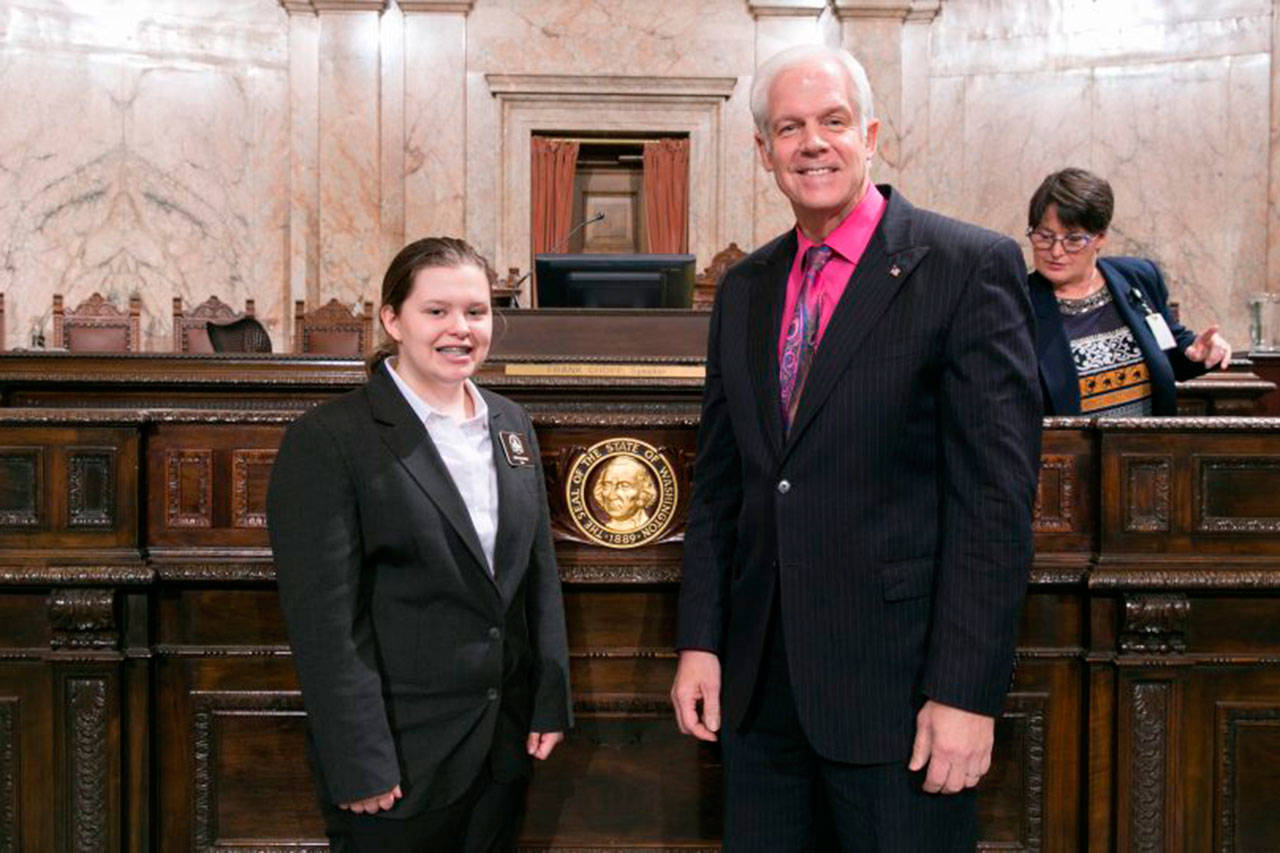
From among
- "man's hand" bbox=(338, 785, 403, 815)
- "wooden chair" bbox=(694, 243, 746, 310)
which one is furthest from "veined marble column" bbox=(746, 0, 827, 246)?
"man's hand" bbox=(338, 785, 403, 815)

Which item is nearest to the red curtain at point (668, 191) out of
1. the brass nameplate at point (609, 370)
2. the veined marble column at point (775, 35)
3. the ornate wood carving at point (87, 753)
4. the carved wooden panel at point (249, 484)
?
the veined marble column at point (775, 35)

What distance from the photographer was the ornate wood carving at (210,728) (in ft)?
7.97

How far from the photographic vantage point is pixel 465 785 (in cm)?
193

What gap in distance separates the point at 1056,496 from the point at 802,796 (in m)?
0.95

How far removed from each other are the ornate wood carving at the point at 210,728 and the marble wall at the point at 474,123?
25.6 feet

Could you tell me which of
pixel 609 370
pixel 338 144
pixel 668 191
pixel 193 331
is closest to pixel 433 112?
pixel 338 144

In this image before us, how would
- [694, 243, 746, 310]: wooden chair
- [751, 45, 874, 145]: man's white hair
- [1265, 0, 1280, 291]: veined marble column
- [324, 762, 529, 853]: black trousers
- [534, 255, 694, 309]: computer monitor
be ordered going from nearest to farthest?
1. [751, 45, 874, 145]: man's white hair
2. [324, 762, 529, 853]: black trousers
3. [534, 255, 694, 309]: computer monitor
4. [694, 243, 746, 310]: wooden chair
5. [1265, 0, 1280, 291]: veined marble column

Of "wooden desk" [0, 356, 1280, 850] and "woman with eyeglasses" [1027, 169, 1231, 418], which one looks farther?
"woman with eyeglasses" [1027, 169, 1231, 418]

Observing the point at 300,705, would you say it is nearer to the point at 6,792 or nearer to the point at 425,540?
the point at 6,792

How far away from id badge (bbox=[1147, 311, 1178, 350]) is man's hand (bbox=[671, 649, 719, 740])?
166 cm

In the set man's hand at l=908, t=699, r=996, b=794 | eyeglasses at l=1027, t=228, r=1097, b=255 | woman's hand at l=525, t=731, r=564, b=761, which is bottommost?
woman's hand at l=525, t=731, r=564, b=761

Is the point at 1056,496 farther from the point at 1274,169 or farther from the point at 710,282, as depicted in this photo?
the point at 1274,169

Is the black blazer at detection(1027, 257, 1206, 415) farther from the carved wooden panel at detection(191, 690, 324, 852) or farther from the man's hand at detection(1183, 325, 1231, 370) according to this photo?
the carved wooden panel at detection(191, 690, 324, 852)

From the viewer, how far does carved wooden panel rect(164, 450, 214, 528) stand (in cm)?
242
